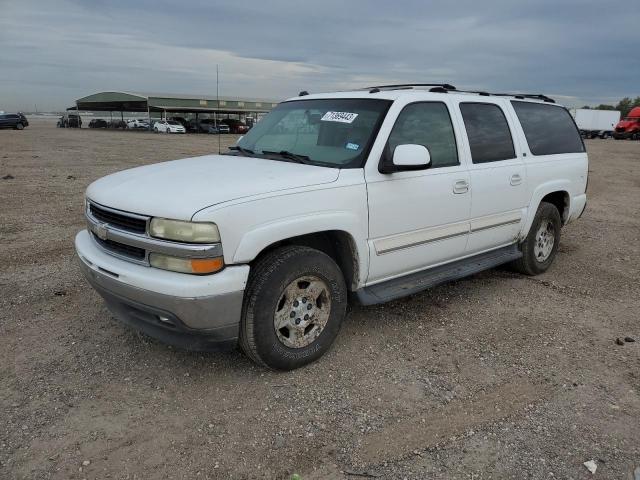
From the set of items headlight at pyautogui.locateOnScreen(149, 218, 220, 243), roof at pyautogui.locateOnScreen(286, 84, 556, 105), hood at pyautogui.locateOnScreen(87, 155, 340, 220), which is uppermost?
roof at pyautogui.locateOnScreen(286, 84, 556, 105)

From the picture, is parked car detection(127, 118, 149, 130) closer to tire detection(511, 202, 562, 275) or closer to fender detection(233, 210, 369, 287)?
tire detection(511, 202, 562, 275)

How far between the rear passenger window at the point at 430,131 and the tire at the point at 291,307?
112cm

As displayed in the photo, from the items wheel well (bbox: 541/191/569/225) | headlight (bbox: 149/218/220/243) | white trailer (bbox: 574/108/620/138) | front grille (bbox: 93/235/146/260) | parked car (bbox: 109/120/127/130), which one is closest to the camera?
headlight (bbox: 149/218/220/243)

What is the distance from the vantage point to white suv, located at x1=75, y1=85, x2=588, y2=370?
3.03 metres

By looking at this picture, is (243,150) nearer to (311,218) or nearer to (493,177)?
(311,218)

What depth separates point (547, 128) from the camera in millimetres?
5715

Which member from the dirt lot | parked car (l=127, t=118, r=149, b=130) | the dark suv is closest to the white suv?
the dirt lot

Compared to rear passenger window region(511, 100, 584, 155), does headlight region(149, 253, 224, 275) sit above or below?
below

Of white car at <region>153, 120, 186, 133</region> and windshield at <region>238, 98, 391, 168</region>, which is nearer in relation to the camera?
windshield at <region>238, 98, 391, 168</region>

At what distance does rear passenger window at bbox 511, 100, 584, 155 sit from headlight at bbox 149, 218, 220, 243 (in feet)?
12.3

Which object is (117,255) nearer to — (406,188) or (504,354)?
(406,188)

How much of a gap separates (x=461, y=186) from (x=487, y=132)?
801 millimetres

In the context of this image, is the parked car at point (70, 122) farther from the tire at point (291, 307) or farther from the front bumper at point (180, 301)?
the tire at point (291, 307)

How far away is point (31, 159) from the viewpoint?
1723 cm
